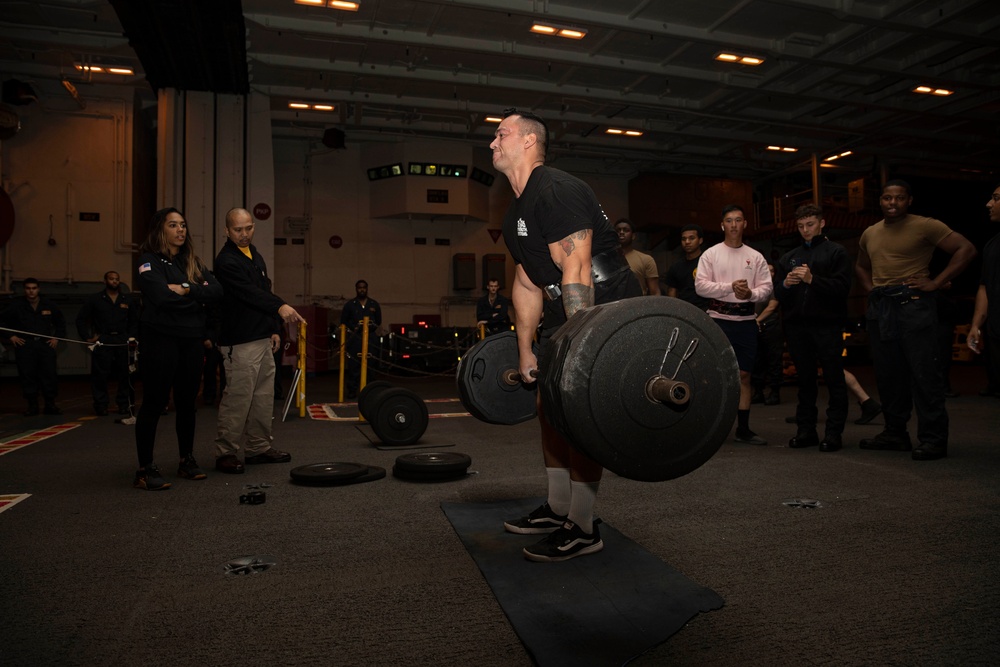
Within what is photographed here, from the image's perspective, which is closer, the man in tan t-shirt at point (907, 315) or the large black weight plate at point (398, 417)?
the man in tan t-shirt at point (907, 315)

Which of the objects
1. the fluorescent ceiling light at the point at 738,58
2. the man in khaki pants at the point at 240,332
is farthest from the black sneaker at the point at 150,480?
the fluorescent ceiling light at the point at 738,58

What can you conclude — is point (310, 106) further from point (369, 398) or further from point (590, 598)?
point (590, 598)

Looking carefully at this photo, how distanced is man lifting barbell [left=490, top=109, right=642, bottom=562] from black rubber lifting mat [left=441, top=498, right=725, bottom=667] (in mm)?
94

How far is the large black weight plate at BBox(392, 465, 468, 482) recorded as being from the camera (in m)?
3.49

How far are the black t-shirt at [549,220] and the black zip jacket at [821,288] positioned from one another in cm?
244

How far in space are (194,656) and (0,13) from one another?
443 inches

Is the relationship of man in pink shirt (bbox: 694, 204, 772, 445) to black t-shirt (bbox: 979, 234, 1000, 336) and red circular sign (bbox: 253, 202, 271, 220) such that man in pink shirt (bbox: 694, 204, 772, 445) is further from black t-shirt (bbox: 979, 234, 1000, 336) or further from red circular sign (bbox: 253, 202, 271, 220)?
red circular sign (bbox: 253, 202, 271, 220)

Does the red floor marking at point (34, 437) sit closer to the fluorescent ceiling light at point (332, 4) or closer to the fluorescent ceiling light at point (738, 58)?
the fluorescent ceiling light at point (332, 4)

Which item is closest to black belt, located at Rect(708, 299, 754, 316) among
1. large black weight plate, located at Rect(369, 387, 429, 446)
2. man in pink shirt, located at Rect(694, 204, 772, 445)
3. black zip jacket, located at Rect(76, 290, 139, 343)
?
man in pink shirt, located at Rect(694, 204, 772, 445)

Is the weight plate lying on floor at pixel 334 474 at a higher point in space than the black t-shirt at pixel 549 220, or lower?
lower

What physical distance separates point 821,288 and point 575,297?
9.06 ft

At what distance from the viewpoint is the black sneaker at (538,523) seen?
2.53 m

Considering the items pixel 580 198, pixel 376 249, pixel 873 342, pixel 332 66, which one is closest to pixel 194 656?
pixel 580 198

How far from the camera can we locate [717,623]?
67.9 inches
